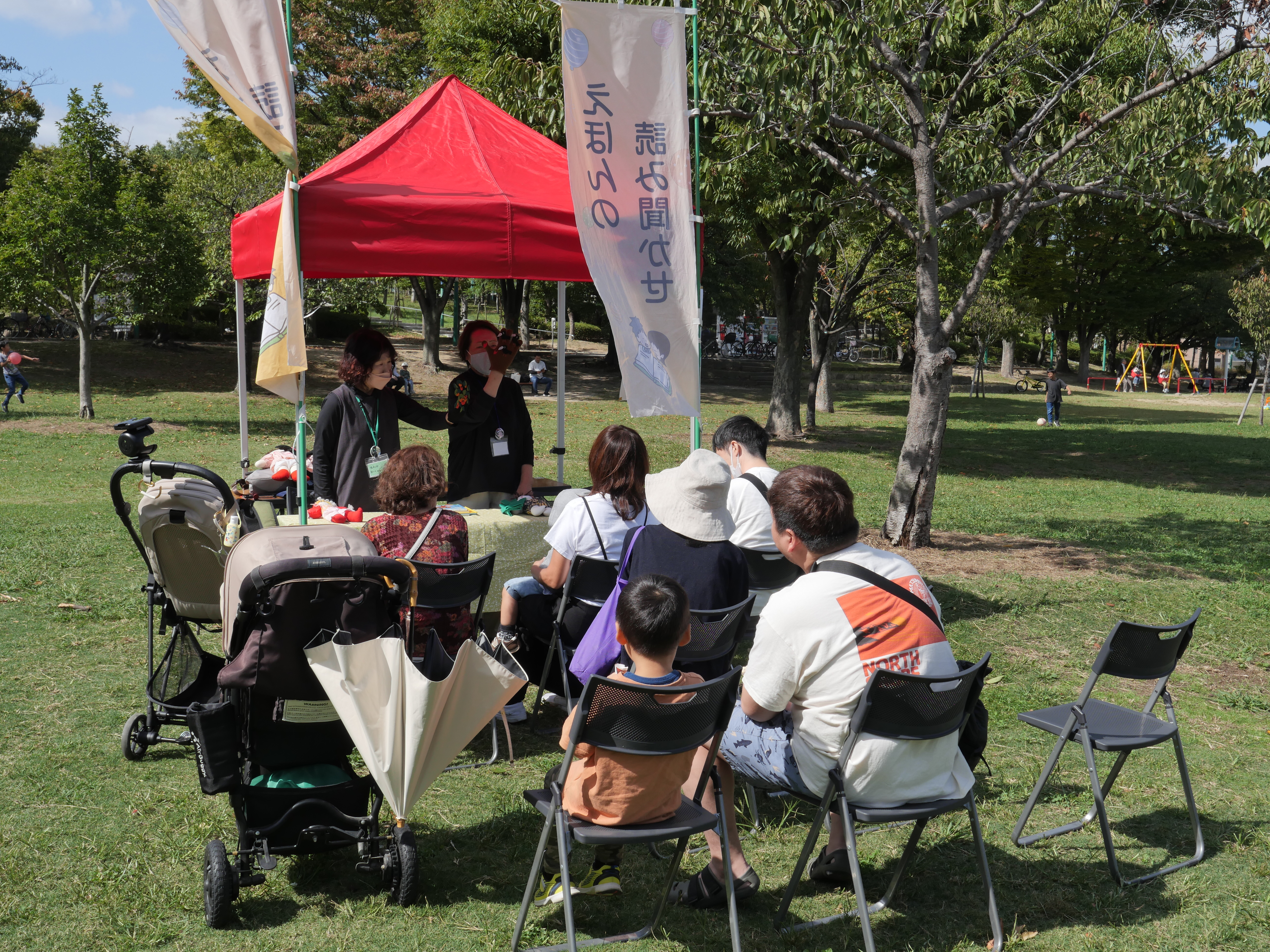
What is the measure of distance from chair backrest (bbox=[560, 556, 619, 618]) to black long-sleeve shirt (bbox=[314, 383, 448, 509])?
1.59 metres

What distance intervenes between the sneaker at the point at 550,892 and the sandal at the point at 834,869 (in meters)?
0.87

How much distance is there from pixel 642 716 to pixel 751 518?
7.96ft

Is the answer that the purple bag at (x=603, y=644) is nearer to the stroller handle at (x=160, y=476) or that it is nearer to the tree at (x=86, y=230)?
the stroller handle at (x=160, y=476)

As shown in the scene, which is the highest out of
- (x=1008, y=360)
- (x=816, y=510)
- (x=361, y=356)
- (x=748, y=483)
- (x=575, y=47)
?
(x=575, y=47)

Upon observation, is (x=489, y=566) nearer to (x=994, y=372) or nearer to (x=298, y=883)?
(x=298, y=883)

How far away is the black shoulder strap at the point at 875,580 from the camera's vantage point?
3088mm

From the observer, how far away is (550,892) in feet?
10.8

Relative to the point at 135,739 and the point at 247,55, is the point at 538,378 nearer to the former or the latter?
the point at 247,55

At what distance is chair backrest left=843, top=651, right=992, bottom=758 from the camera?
295 centimetres

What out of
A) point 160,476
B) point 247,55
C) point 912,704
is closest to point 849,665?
point 912,704

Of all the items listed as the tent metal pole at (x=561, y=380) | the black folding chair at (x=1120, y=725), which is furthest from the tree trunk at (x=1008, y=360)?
the black folding chair at (x=1120, y=725)

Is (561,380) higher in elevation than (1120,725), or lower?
higher

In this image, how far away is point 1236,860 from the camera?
3.81m

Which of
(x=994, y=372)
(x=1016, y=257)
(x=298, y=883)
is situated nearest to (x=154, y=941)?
(x=298, y=883)
